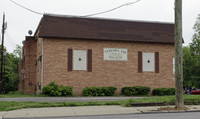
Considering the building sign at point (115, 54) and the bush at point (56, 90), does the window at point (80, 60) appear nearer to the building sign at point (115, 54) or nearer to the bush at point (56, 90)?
the building sign at point (115, 54)

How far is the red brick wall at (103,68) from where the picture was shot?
29.7m

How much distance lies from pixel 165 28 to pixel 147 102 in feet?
64.7

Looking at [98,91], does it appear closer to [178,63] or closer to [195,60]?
[178,63]

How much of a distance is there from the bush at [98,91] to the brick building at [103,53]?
1125 millimetres

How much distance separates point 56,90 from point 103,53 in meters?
6.56

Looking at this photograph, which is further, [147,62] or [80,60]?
[147,62]

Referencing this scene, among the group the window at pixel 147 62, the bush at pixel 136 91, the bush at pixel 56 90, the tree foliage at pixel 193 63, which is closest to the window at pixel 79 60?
the bush at pixel 56 90

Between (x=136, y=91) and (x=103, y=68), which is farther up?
(x=103, y=68)

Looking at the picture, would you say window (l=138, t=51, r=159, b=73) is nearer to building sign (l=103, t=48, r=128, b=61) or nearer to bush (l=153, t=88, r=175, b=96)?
building sign (l=103, t=48, r=128, b=61)

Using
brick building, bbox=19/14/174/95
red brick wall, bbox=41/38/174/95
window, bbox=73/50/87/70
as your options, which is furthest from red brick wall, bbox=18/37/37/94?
window, bbox=73/50/87/70

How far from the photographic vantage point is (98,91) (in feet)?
96.4

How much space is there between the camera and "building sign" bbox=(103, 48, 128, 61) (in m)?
31.3

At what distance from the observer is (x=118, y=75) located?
31.4 m

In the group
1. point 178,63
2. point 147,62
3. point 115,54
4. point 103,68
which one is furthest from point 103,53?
point 178,63
